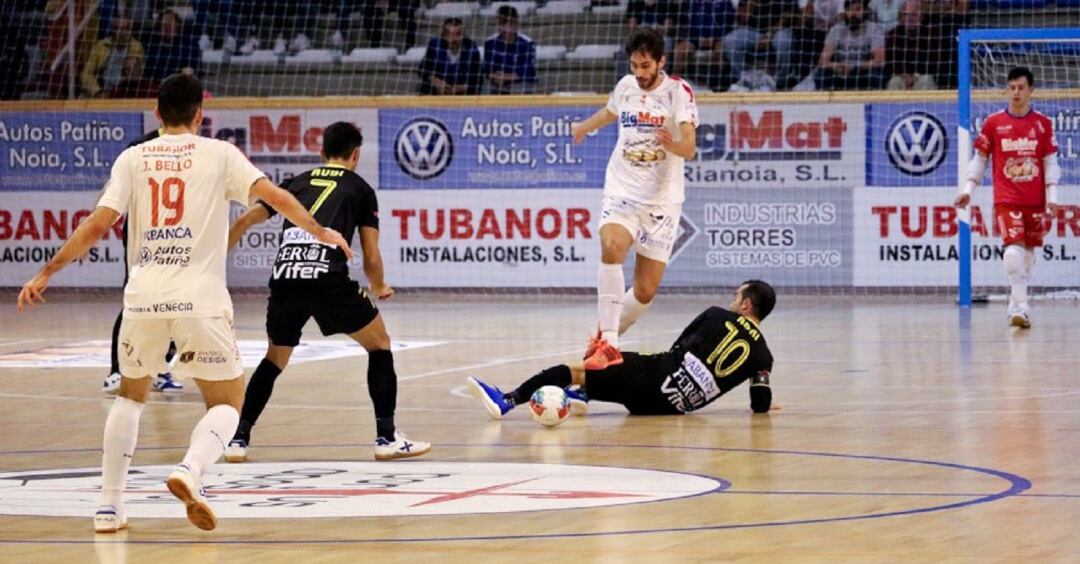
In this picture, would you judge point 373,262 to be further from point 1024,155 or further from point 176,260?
point 1024,155

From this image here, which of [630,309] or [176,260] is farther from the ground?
[176,260]

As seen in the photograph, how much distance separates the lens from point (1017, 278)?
1780cm

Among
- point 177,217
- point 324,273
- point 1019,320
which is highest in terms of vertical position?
point 177,217

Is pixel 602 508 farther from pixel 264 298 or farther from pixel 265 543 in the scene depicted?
pixel 264 298

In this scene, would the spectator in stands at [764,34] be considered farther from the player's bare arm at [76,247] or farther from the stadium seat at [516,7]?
the player's bare arm at [76,247]

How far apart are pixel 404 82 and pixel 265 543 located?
752 inches

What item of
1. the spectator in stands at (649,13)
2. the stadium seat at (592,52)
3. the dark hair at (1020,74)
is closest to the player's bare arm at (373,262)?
the dark hair at (1020,74)

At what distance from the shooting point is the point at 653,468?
873 centimetres

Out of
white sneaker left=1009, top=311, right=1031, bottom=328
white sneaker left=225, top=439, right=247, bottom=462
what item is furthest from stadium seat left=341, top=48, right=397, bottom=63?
white sneaker left=225, top=439, right=247, bottom=462

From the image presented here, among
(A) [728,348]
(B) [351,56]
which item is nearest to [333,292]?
(A) [728,348]

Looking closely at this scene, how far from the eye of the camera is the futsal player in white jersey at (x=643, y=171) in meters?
12.0

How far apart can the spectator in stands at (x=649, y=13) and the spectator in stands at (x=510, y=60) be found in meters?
1.48

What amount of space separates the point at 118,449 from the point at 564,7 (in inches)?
757

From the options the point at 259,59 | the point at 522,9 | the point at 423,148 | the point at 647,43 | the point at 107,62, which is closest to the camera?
the point at 647,43
